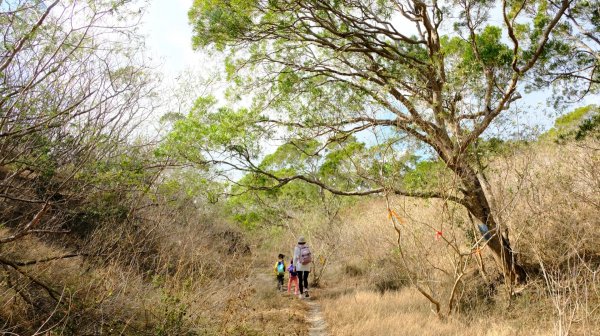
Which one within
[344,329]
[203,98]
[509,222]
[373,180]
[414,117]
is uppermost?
[203,98]

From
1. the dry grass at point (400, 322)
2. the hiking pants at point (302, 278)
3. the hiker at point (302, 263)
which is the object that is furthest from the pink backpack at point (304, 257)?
the dry grass at point (400, 322)

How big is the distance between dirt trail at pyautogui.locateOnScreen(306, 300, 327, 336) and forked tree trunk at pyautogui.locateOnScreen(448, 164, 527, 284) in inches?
153

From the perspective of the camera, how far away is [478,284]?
8844mm

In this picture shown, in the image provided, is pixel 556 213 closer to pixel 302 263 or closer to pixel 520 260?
pixel 520 260

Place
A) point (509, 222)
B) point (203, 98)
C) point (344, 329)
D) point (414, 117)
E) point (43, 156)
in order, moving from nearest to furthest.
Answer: point (43, 156)
point (344, 329)
point (414, 117)
point (509, 222)
point (203, 98)

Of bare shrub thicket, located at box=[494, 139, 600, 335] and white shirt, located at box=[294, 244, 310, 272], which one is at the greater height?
bare shrub thicket, located at box=[494, 139, 600, 335]

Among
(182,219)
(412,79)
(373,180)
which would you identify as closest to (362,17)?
(412,79)

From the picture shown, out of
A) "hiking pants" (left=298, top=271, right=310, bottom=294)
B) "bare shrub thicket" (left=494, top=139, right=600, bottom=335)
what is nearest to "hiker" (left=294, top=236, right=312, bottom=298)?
"hiking pants" (left=298, top=271, right=310, bottom=294)

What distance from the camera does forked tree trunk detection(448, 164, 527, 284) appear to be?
7641 millimetres

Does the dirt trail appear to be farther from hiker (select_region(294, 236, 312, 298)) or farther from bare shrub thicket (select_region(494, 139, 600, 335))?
bare shrub thicket (select_region(494, 139, 600, 335))

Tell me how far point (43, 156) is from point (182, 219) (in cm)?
775

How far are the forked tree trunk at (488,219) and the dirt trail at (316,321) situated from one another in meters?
3.88

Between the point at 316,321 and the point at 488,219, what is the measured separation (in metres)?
4.37

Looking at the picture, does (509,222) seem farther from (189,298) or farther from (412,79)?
(189,298)
